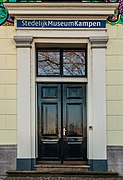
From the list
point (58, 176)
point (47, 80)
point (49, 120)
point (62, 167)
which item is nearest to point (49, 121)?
point (49, 120)

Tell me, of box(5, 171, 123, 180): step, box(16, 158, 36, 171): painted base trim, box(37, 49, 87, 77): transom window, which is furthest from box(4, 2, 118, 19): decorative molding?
box(5, 171, 123, 180): step

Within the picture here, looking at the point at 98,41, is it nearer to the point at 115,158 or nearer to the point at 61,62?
the point at 61,62

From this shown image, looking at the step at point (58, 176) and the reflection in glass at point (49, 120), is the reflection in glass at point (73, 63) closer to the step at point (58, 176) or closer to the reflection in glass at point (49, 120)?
the reflection in glass at point (49, 120)

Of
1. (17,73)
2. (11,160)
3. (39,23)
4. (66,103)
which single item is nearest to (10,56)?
(17,73)

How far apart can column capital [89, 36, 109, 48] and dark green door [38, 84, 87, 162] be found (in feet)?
4.26

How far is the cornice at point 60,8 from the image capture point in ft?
31.9

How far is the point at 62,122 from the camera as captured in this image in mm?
10383

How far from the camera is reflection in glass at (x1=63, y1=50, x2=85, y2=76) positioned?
10.4m

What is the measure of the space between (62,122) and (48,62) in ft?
6.04

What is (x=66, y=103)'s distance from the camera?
34.2 ft

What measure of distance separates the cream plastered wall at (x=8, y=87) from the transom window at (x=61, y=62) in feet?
2.86

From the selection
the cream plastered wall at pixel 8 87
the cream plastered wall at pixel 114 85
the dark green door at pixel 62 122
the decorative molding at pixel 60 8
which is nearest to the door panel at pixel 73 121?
the dark green door at pixel 62 122

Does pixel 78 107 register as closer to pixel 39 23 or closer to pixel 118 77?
pixel 118 77

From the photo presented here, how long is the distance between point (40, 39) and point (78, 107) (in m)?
2.30
